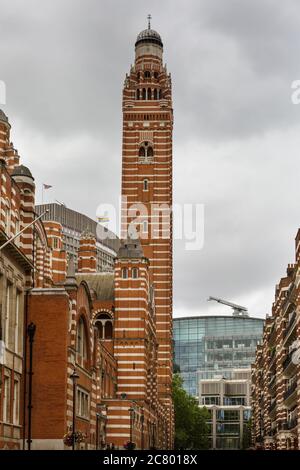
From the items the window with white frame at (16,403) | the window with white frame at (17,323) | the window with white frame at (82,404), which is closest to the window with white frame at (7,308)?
the window with white frame at (17,323)

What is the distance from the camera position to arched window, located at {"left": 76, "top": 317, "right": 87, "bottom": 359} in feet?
214

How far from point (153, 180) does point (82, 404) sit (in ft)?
207

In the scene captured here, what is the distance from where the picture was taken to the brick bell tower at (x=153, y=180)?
405 ft

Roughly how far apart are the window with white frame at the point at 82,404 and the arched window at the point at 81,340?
2.73 metres

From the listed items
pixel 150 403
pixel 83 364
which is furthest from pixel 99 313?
pixel 83 364

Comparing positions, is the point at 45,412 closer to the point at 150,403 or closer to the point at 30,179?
the point at 30,179

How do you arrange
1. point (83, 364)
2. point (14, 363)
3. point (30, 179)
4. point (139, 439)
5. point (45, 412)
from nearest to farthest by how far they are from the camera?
1. point (14, 363)
2. point (45, 412)
3. point (30, 179)
4. point (83, 364)
5. point (139, 439)

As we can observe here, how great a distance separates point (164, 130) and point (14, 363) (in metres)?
79.3

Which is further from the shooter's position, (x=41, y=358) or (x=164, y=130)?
(x=164, y=130)

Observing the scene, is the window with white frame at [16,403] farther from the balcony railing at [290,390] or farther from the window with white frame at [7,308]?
the balcony railing at [290,390]

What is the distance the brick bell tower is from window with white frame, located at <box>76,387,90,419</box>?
177ft

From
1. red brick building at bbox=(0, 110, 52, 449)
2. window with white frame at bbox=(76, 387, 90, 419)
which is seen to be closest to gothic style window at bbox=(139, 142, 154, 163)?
window with white frame at bbox=(76, 387, 90, 419)

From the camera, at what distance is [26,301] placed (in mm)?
55188

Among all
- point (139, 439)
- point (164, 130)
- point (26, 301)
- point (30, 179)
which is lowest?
point (139, 439)
